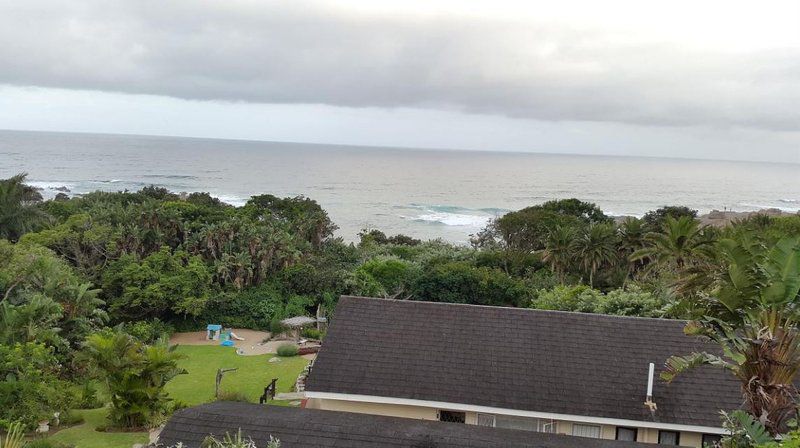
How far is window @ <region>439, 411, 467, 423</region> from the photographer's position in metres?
14.9

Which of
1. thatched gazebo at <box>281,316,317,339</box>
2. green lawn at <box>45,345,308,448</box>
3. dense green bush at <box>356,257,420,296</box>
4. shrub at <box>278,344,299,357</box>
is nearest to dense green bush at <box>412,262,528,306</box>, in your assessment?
dense green bush at <box>356,257,420,296</box>

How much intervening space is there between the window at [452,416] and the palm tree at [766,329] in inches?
214

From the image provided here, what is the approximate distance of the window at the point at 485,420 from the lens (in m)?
14.7

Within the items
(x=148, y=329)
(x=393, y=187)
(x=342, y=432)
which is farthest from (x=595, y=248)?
(x=393, y=187)

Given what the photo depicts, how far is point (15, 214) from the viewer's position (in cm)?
3541

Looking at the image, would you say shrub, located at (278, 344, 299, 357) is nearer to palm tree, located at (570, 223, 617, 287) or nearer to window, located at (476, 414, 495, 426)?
window, located at (476, 414, 495, 426)

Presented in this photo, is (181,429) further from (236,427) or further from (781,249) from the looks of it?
(781,249)

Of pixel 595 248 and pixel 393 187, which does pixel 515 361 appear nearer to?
pixel 595 248

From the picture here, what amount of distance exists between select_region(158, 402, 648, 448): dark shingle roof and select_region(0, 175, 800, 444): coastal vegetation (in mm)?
3341

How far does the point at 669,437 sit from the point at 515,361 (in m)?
3.78

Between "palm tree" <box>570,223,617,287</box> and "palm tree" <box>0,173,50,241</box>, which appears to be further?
"palm tree" <box>570,223,617,287</box>

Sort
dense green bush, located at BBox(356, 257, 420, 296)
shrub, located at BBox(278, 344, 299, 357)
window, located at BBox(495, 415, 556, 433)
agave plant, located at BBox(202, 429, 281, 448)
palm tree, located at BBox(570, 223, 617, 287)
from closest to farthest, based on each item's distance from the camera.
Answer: agave plant, located at BBox(202, 429, 281, 448), window, located at BBox(495, 415, 556, 433), shrub, located at BBox(278, 344, 299, 357), dense green bush, located at BBox(356, 257, 420, 296), palm tree, located at BBox(570, 223, 617, 287)

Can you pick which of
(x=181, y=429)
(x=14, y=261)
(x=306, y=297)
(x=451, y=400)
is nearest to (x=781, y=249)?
(x=451, y=400)

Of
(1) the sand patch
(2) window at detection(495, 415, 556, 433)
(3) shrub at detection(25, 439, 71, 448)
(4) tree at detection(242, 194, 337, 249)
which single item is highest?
(4) tree at detection(242, 194, 337, 249)
